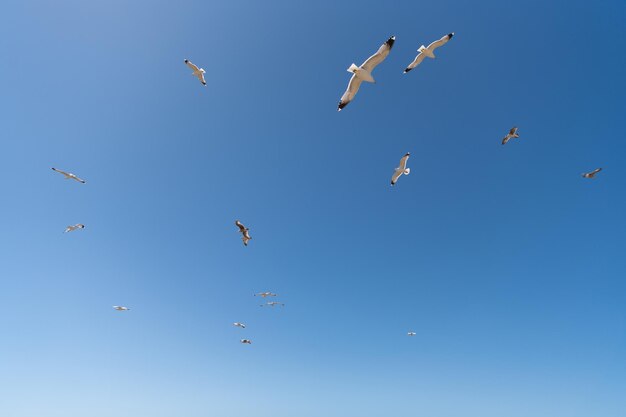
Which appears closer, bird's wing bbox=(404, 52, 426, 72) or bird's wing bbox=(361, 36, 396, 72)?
bird's wing bbox=(361, 36, 396, 72)

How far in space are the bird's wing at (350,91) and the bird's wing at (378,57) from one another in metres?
0.98

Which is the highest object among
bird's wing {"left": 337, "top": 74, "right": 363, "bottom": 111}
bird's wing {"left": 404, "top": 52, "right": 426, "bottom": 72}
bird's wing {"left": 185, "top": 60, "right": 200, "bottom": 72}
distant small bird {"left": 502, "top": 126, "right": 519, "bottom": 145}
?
distant small bird {"left": 502, "top": 126, "right": 519, "bottom": 145}

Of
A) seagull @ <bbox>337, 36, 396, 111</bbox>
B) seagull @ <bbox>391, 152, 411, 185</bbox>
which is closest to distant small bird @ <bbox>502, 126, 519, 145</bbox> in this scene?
seagull @ <bbox>391, 152, 411, 185</bbox>

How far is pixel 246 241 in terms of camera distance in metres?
42.4

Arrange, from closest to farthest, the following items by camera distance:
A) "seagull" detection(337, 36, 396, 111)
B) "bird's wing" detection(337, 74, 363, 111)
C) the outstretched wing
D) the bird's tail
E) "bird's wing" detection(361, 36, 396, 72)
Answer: "bird's wing" detection(361, 36, 396, 72) → "seagull" detection(337, 36, 396, 111) → "bird's wing" detection(337, 74, 363, 111) → the outstretched wing → the bird's tail

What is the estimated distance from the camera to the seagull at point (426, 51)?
26.7m

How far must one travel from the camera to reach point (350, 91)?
77.6 ft

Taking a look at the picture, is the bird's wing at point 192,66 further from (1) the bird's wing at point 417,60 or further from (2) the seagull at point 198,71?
(1) the bird's wing at point 417,60

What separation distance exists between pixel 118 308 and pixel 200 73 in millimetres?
36229

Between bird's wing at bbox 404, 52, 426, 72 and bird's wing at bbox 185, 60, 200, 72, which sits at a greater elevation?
bird's wing at bbox 185, 60, 200, 72

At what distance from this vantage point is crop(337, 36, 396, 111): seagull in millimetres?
21844

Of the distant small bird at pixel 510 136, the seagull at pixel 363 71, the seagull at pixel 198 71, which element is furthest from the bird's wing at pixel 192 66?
the distant small bird at pixel 510 136

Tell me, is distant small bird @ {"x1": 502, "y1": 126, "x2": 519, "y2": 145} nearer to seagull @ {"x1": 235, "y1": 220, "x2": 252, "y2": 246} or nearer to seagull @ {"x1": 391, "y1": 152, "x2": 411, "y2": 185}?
seagull @ {"x1": 391, "y1": 152, "x2": 411, "y2": 185}

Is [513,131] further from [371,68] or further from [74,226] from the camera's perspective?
[74,226]
